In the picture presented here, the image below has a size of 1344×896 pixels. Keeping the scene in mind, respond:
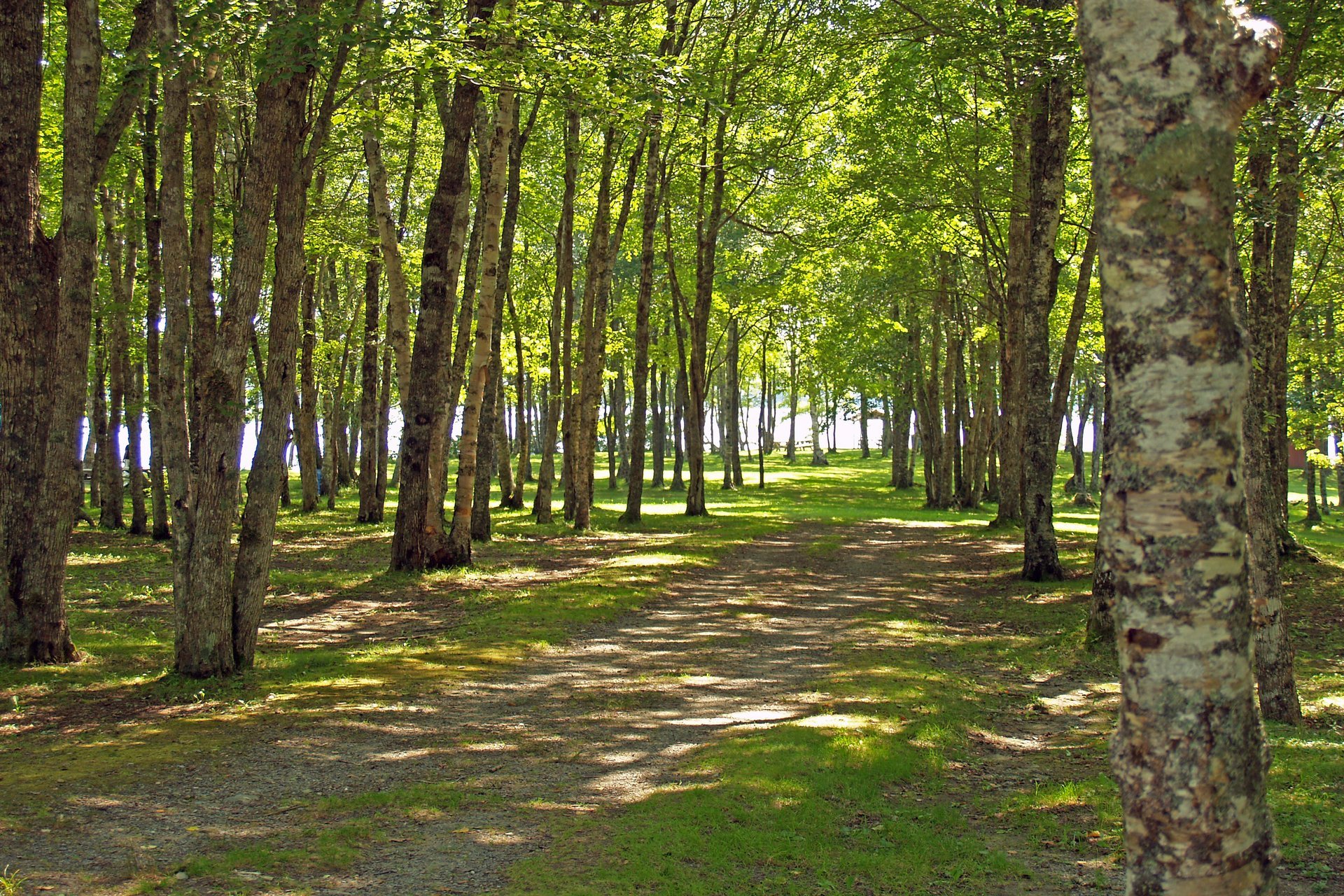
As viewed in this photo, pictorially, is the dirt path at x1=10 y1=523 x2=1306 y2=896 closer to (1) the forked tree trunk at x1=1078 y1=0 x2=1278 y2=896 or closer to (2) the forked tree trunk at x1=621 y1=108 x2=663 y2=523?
(1) the forked tree trunk at x1=1078 y1=0 x2=1278 y2=896

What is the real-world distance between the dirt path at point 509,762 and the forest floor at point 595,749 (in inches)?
1.1

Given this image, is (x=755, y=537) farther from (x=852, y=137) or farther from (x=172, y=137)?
(x=172, y=137)

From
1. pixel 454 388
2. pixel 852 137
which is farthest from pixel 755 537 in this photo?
pixel 852 137

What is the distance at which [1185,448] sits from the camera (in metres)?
3.04

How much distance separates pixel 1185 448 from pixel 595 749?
5474 millimetres

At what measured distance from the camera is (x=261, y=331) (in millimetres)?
33281

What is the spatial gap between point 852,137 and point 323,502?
69.4 feet

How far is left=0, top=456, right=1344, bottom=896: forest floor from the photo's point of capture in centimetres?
526

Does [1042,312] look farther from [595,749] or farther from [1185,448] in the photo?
[1185,448]

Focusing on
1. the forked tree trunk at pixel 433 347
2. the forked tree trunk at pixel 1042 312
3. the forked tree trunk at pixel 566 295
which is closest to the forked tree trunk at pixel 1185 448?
the forked tree trunk at pixel 1042 312

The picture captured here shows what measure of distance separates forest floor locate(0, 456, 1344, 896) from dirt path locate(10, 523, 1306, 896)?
0.09 feet

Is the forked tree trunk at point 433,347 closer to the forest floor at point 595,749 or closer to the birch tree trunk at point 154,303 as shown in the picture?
the forest floor at point 595,749

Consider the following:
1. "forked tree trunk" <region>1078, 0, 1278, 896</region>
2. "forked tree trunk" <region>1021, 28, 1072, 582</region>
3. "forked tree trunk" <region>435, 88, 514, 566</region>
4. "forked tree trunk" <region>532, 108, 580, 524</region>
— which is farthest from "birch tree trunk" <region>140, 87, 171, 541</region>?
"forked tree trunk" <region>1078, 0, 1278, 896</region>

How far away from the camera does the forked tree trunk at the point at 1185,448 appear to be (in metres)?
3.03
